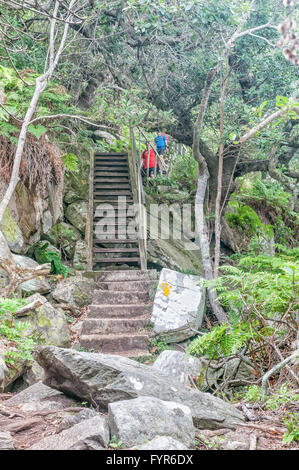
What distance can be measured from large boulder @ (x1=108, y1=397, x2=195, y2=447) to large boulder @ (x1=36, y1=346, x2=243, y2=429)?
0.39 meters

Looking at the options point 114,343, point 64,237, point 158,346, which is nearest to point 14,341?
point 114,343

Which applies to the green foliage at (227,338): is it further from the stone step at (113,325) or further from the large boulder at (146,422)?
the stone step at (113,325)

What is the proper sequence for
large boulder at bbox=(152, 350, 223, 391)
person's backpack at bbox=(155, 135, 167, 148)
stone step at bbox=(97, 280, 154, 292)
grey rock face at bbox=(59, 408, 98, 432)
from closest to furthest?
grey rock face at bbox=(59, 408, 98, 432) < large boulder at bbox=(152, 350, 223, 391) < stone step at bbox=(97, 280, 154, 292) < person's backpack at bbox=(155, 135, 167, 148)

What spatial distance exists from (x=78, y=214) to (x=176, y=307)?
13.0 ft

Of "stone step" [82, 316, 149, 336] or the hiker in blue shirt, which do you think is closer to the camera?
"stone step" [82, 316, 149, 336]

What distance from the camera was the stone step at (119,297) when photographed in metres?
7.16

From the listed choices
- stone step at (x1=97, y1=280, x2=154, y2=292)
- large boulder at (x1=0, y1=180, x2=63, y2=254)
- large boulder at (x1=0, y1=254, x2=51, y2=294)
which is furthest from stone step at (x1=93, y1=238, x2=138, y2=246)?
large boulder at (x1=0, y1=254, x2=51, y2=294)

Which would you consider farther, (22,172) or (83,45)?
(83,45)

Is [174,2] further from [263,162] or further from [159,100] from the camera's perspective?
[263,162]

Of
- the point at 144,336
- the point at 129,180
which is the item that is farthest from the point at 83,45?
the point at 144,336

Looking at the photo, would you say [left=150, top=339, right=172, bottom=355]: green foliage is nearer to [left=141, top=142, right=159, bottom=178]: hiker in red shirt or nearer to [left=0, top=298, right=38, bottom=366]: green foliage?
[left=0, top=298, right=38, bottom=366]: green foliage

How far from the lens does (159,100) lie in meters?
8.09

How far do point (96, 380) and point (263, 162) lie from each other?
7056mm

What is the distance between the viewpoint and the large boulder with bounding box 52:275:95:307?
7043 millimetres
